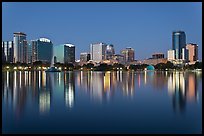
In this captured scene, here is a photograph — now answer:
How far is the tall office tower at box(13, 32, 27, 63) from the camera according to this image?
132 metres

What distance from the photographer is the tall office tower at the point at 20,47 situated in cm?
13200

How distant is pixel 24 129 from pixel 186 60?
155833 millimetres

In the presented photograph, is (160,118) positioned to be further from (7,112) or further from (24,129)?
(7,112)

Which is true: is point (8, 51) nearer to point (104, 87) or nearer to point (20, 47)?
point (20, 47)

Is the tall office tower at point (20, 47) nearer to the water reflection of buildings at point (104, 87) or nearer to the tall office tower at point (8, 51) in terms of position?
the tall office tower at point (8, 51)

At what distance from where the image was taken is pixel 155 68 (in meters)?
142

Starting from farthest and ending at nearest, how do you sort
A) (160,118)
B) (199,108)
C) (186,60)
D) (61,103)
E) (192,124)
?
1. (186,60)
2. (61,103)
3. (199,108)
4. (160,118)
5. (192,124)

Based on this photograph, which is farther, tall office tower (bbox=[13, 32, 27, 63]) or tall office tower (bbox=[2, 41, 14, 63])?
tall office tower (bbox=[13, 32, 27, 63])

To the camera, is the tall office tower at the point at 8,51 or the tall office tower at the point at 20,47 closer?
the tall office tower at the point at 8,51

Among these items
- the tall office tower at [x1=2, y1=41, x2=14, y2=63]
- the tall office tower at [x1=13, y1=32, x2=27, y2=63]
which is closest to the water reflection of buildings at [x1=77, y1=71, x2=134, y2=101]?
the tall office tower at [x1=2, y1=41, x2=14, y2=63]

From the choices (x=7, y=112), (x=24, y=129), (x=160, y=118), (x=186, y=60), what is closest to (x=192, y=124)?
(x=160, y=118)

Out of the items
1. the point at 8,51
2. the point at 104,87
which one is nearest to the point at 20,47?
the point at 8,51

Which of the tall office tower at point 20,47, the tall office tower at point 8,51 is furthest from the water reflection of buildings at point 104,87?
the tall office tower at point 20,47

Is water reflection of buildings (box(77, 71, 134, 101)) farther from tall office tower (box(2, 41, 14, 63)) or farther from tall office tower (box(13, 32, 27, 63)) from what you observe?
tall office tower (box(13, 32, 27, 63))
